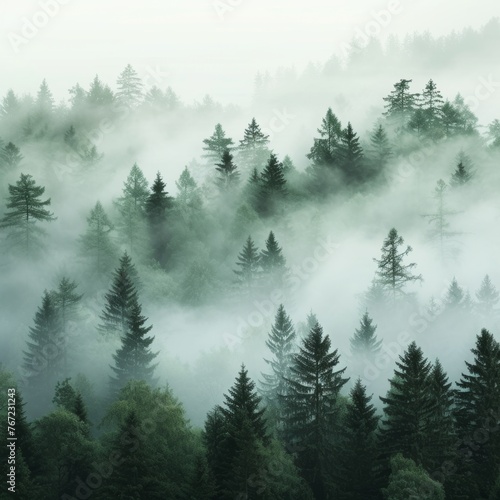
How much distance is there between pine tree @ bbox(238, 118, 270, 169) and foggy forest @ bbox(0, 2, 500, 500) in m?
0.32

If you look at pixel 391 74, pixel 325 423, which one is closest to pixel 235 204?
pixel 325 423

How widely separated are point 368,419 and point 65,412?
65.8 ft

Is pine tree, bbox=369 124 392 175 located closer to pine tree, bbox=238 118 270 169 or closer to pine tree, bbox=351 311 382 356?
pine tree, bbox=238 118 270 169

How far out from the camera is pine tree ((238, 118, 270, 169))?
10006cm

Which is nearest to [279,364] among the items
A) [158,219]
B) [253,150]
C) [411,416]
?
[411,416]

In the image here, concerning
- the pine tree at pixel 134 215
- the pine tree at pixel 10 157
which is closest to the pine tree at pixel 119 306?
the pine tree at pixel 134 215

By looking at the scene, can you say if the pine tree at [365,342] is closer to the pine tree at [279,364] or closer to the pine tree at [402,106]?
the pine tree at [279,364]

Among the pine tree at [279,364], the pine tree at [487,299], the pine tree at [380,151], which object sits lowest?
the pine tree at [279,364]

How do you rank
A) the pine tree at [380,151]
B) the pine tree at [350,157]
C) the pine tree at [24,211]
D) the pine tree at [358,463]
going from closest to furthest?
the pine tree at [358,463] < the pine tree at [24,211] < the pine tree at [350,157] < the pine tree at [380,151]

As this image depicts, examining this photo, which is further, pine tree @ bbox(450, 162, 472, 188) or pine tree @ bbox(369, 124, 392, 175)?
pine tree @ bbox(369, 124, 392, 175)

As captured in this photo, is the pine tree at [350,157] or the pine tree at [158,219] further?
the pine tree at [350,157]

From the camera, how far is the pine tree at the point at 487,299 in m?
71.2

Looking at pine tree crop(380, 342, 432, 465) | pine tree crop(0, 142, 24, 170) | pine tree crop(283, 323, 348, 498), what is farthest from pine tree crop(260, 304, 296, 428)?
pine tree crop(0, 142, 24, 170)

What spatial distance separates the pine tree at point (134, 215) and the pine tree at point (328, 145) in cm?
2478
